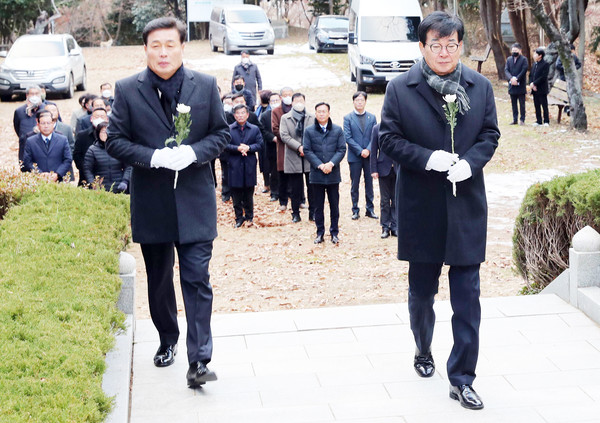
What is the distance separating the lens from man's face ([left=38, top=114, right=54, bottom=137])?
12.0 m

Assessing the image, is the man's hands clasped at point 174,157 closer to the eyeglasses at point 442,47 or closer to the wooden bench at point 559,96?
the eyeglasses at point 442,47

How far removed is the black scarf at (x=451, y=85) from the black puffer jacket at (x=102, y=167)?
7.27 m

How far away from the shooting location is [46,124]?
39.3 feet

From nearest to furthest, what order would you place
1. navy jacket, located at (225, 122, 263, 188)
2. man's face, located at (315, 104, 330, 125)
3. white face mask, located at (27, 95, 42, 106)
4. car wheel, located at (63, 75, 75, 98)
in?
man's face, located at (315, 104, 330, 125) → navy jacket, located at (225, 122, 263, 188) → white face mask, located at (27, 95, 42, 106) → car wheel, located at (63, 75, 75, 98)

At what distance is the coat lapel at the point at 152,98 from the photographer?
5301 millimetres

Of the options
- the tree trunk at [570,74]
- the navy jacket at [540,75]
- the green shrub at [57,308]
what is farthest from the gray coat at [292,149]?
the tree trunk at [570,74]

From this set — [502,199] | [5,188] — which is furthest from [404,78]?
[502,199]

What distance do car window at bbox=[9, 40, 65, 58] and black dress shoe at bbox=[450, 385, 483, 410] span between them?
2243 cm

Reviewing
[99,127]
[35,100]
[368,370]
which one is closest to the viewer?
[368,370]

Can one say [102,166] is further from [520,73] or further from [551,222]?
[520,73]

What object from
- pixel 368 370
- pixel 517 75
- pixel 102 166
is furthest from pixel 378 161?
pixel 517 75

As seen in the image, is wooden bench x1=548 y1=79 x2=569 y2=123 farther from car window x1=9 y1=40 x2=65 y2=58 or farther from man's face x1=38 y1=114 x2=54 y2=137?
car window x1=9 y1=40 x2=65 y2=58

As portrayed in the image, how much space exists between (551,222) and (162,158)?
405 cm

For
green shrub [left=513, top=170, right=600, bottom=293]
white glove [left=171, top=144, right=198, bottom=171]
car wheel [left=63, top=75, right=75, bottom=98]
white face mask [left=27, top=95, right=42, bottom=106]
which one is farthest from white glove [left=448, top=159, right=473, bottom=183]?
car wheel [left=63, top=75, right=75, bottom=98]
